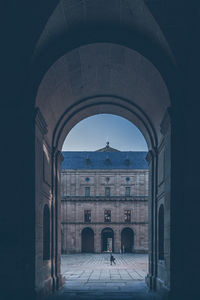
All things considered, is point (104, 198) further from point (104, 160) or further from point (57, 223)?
point (57, 223)

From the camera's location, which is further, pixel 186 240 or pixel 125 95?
pixel 125 95

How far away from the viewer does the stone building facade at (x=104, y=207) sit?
48.5 metres

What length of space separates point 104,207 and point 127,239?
7.45 meters

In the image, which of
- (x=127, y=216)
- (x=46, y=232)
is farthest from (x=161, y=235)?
(x=127, y=216)

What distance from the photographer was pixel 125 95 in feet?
45.7

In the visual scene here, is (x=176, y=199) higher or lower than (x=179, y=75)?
lower

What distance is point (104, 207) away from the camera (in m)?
49.6

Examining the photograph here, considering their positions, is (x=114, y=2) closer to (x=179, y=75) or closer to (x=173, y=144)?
(x=179, y=75)

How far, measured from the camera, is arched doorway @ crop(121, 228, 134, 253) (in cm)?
4968

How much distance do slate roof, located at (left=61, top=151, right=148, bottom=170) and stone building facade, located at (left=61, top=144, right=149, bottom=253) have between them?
19 cm

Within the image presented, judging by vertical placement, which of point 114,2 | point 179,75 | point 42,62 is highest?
point 114,2

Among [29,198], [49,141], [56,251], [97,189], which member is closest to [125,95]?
[49,141]

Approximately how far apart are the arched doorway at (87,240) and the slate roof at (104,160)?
11.6 meters

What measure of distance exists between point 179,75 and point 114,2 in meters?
3.28
